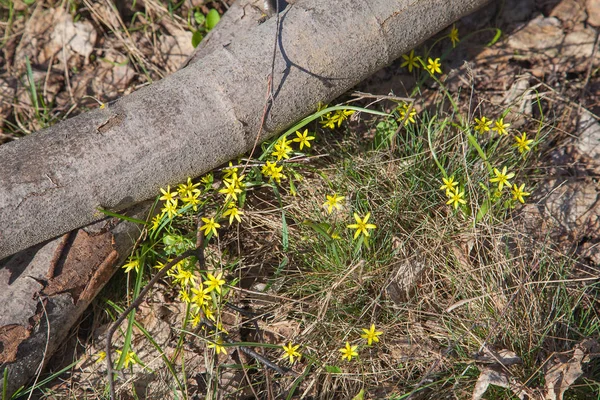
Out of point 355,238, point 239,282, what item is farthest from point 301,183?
point 239,282

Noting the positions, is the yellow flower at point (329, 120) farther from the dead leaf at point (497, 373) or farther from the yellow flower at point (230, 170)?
the dead leaf at point (497, 373)

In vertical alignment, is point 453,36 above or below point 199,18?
below

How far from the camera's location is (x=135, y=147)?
2182 mm

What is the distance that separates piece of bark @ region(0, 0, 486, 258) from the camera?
6.94 ft

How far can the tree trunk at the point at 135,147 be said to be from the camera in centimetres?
213

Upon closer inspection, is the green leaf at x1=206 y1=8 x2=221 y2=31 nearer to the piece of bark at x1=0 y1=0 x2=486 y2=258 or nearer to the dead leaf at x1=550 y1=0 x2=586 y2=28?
the piece of bark at x1=0 y1=0 x2=486 y2=258

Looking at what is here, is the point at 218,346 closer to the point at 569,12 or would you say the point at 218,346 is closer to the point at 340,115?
the point at 340,115

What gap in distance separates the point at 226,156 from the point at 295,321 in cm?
88

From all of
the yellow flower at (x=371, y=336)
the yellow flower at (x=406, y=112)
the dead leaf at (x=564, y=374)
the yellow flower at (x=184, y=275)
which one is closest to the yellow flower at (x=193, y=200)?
the yellow flower at (x=184, y=275)

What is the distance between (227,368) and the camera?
2.37 metres

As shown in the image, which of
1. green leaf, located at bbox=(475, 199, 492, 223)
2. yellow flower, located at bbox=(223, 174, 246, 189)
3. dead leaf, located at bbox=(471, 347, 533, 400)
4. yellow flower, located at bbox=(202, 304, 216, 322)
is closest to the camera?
dead leaf, located at bbox=(471, 347, 533, 400)

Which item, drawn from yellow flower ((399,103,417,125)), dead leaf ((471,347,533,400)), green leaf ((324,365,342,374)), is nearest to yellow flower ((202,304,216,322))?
green leaf ((324,365,342,374))

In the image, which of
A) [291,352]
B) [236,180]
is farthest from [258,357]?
[236,180]

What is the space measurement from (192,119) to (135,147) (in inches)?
11.0
